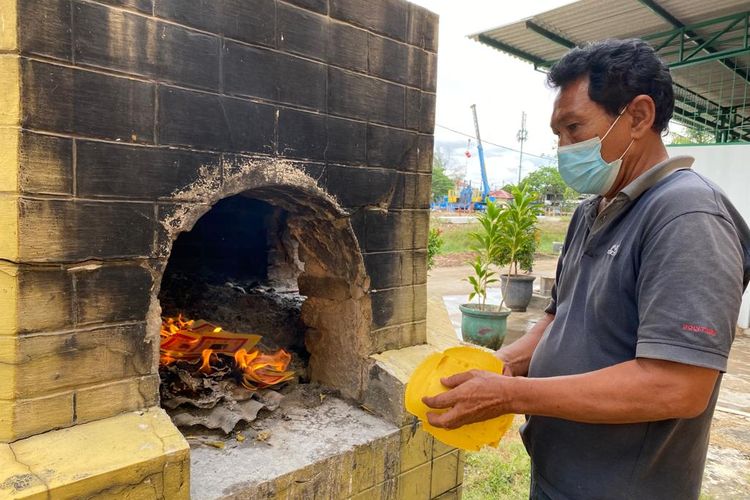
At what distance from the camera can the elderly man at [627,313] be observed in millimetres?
1193

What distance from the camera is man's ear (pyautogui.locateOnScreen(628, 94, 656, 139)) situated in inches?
57.5

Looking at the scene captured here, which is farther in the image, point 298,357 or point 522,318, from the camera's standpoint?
point 522,318

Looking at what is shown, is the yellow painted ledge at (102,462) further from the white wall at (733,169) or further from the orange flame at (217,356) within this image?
the white wall at (733,169)

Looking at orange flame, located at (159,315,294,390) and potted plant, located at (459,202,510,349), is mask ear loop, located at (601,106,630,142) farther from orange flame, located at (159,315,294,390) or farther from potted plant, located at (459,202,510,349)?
potted plant, located at (459,202,510,349)

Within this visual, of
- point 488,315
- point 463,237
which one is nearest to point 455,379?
point 488,315

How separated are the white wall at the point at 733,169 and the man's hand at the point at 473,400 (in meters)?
8.22

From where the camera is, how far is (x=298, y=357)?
3271 millimetres

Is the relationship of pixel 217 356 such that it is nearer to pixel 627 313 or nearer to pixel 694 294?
pixel 627 313

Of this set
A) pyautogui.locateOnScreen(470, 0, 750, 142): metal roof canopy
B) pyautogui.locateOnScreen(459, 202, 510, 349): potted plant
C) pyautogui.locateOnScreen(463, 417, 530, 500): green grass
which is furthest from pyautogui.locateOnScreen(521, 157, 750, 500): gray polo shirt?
pyautogui.locateOnScreen(470, 0, 750, 142): metal roof canopy

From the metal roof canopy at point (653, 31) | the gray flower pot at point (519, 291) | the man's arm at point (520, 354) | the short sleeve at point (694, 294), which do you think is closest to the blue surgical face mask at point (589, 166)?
the short sleeve at point (694, 294)

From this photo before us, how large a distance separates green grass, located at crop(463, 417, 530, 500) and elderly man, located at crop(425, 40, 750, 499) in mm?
1801

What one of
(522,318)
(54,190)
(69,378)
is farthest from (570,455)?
(522,318)

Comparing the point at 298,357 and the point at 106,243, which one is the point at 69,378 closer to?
the point at 106,243

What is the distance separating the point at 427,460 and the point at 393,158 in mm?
1738
